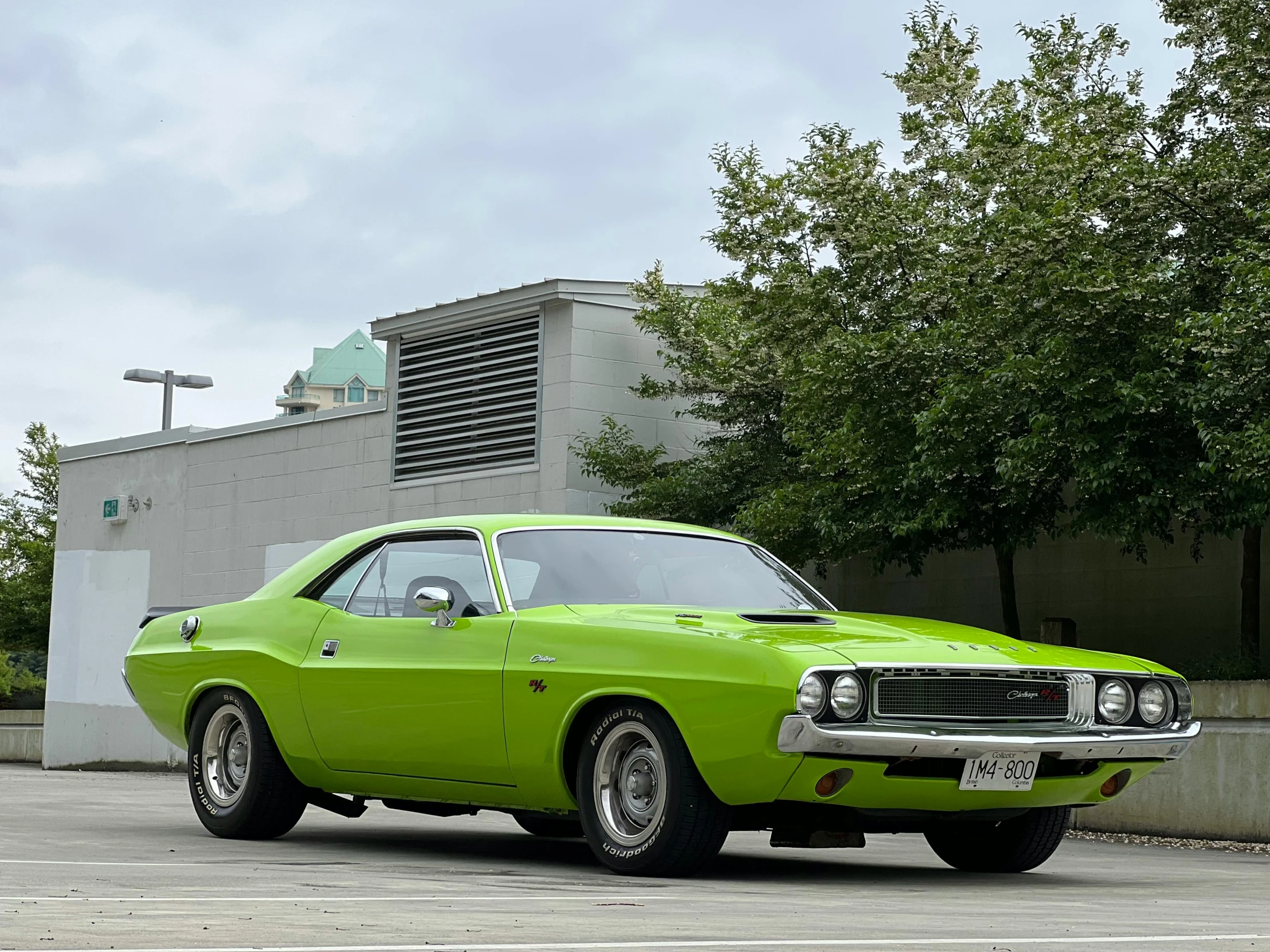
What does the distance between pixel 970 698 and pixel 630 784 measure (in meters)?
1.32

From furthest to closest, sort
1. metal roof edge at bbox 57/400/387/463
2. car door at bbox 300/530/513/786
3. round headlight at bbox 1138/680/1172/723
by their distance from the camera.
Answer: metal roof edge at bbox 57/400/387/463 → car door at bbox 300/530/513/786 → round headlight at bbox 1138/680/1172/723

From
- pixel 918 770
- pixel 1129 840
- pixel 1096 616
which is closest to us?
pixel 918 770

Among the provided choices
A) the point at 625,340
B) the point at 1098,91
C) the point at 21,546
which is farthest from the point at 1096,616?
the point at 21,546

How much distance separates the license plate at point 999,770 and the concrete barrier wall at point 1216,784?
22.1 feet

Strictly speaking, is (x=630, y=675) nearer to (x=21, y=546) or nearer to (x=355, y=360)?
(x=21, y=546)

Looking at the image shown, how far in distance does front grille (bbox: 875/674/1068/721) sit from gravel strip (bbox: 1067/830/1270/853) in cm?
593

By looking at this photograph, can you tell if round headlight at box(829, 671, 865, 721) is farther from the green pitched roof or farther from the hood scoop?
the green pitched roof

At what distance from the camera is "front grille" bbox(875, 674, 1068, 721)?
6848 millimetres

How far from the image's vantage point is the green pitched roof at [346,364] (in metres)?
142

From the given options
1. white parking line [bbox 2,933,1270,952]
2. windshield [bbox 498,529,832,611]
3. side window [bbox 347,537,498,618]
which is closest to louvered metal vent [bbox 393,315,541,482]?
side window [bbox 347,537,498,618]

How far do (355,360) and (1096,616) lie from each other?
4984 inches

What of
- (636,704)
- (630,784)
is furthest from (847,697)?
(630,784)

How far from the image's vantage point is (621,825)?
7.19m

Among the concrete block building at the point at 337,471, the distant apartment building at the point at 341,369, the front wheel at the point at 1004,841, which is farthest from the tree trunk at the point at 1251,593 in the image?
the distant apartment building at the point at 341,369
